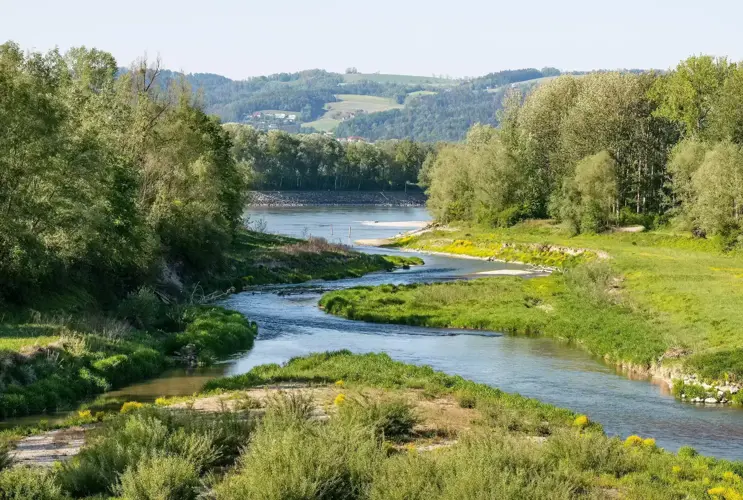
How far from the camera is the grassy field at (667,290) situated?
1623 inches

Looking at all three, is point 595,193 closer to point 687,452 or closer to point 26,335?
point 26,335

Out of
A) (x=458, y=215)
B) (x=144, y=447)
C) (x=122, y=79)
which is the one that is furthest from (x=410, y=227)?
(x=144, y=447)

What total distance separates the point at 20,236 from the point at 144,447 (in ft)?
72.2

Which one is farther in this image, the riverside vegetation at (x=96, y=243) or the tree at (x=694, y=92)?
the tree at (x=694, y=92)

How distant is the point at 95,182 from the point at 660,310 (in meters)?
30.9

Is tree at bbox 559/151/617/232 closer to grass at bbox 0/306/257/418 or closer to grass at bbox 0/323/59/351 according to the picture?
grass at bbox 0/306/257/418

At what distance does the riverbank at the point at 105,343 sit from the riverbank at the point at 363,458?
4366mm

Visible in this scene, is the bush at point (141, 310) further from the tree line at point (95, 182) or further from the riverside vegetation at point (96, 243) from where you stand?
the tree line at point (95, 182)

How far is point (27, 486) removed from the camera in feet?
53.8

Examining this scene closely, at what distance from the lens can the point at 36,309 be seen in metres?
41.2

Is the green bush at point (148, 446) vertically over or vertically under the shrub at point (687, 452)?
over

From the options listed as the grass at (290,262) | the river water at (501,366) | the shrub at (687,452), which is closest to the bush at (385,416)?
the shrub at (687,452)

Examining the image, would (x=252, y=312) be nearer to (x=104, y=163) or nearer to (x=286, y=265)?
(x=104, y=163)

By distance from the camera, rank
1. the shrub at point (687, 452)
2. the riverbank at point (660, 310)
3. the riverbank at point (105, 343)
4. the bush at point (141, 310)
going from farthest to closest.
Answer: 1. the bush at point (141, 310)
2. the riverbank at point (660, 310)
3. the riverbank at point (105, 343)
4. the shrub at point (687, 452)
